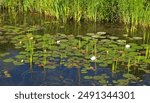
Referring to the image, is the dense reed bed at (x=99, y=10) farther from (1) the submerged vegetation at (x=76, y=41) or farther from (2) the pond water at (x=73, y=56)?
(2) the pond water at (x=73, y=56)

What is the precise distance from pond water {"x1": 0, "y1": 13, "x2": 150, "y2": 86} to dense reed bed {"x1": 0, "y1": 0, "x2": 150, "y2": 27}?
331mm

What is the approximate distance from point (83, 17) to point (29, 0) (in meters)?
1.53

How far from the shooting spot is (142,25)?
30.6ft

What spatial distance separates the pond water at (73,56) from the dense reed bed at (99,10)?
1.09ft

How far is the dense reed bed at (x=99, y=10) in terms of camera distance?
9141mm

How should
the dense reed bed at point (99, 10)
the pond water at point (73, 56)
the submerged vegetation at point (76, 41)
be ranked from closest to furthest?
the pond water at point (73, 56)
the submerged vegetation at point (76, 41)
the dense reed bed at point (99, 10)

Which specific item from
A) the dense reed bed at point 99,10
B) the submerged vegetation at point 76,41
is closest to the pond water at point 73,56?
the submerged vegetation at point 76,41

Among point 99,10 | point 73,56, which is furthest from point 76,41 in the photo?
point 99,10

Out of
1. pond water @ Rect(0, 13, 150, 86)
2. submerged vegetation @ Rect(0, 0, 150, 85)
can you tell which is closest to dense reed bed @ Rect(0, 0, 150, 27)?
submerged vegetation @ Rect(0, 0, 150, 85)

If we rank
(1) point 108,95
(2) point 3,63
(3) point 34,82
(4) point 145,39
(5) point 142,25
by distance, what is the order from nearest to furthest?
(1) point 108,95 < (3) point 34,82 < (2) point 3,63 < (4) point 145,39 < (5) point 142,25

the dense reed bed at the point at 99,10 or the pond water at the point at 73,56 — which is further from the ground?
the dense reed bed at the point at 99,10

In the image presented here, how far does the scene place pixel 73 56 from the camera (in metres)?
7.46

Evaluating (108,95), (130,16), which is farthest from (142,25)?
(108,95)

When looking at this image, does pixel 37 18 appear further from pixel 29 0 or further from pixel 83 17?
pixel 83 17
